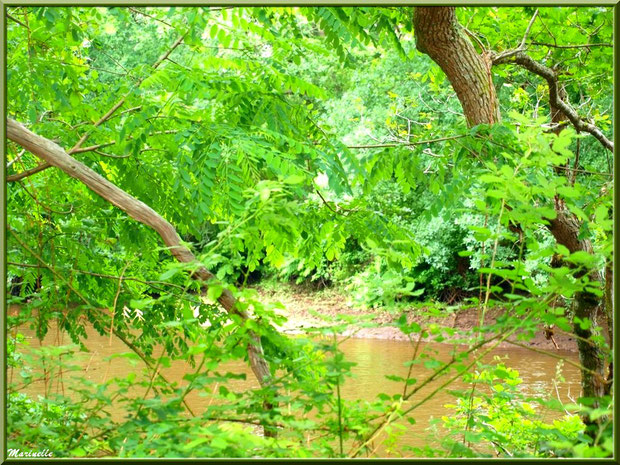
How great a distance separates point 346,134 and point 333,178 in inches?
195

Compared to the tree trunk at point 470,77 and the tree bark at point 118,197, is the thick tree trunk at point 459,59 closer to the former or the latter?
the tree trunk at point 470,77

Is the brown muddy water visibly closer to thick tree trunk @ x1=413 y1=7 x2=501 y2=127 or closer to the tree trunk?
the tree trunk

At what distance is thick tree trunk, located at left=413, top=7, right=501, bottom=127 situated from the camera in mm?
2674

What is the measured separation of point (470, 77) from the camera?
279cm

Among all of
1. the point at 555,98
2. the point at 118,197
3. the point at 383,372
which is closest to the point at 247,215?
the point at 118,197

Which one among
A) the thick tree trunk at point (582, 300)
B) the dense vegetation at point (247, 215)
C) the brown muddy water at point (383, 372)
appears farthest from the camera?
the brown muddy water at point (383, 372)

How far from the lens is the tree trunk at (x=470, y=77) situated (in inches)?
105

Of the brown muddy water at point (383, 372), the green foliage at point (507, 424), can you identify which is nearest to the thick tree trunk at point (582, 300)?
the green foliage at point (507, 424)

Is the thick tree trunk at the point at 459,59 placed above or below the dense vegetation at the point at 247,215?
above

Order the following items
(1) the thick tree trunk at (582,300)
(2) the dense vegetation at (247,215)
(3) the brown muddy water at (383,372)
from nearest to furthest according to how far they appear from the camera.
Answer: (2) the dense vegetation at (247,215) < (1) the thick tree trunk at (582,300) < (3) the brown muddy water at (383,372)

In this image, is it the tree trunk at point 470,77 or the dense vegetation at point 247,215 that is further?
the tree trunk at point 470,77

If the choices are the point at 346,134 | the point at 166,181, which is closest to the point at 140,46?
the point at 166,181

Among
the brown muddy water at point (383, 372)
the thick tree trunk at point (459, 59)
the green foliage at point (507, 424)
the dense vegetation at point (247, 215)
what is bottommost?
the brown muddy water at point (383, 372)

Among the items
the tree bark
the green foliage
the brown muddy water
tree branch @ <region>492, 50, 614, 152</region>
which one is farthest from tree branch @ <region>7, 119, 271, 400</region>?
the brown muddy water
